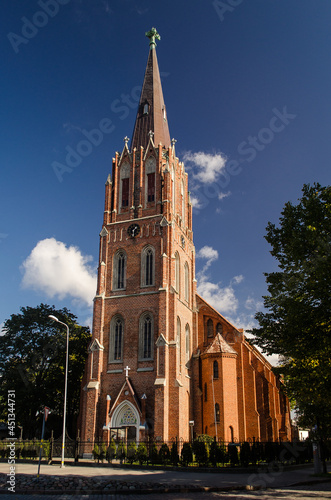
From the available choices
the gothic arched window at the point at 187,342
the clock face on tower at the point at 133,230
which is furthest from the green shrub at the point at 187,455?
the clock face on tower at the point at 133,230

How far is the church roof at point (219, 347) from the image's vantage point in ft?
127

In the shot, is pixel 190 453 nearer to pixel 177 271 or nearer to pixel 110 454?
pixel 110 454

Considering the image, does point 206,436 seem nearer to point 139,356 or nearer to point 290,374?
point 139,356

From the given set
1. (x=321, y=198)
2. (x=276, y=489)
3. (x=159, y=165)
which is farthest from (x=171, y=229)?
(x=276, y=489)

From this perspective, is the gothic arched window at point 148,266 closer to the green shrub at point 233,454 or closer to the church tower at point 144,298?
the church tower at point 144,298

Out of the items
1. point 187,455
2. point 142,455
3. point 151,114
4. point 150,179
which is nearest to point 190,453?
point 187,455

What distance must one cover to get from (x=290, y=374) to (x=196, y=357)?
22.0m

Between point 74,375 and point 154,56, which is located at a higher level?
point 154,56

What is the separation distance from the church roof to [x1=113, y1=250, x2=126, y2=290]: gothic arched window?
9286mm

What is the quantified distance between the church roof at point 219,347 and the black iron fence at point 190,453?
937 centimetres

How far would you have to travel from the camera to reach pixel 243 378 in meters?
39.1

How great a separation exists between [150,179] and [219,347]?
1682 cm

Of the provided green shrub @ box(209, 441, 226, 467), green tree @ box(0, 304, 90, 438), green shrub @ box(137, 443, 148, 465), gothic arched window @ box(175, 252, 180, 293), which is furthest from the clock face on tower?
green shrub @ box(209, 441, 226, 467)

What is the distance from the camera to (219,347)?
38.8 metres
